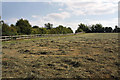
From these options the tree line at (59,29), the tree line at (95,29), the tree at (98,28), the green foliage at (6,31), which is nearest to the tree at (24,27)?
the tree line at (59,29)

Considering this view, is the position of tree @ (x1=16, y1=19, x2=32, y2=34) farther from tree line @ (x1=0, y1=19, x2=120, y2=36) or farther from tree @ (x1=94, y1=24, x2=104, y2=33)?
tree @ (x1=94, y1=24, x2=104, y2=33)

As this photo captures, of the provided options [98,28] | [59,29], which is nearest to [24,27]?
[59,29]

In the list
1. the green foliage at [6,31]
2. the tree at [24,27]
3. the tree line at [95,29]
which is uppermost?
the tree line at [95,29]

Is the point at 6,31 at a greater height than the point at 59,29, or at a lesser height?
lesser

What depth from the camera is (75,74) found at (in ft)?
24.5

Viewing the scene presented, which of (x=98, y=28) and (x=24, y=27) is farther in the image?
(x=98, y=28)

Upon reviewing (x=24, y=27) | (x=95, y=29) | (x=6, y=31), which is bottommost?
(x=6, y=31)

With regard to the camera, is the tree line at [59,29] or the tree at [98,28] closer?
the tree line at [59,29]

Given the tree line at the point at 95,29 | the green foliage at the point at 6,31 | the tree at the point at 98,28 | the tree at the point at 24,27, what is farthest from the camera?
the tree at the point at 98,28

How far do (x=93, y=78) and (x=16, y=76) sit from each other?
4.89 metres

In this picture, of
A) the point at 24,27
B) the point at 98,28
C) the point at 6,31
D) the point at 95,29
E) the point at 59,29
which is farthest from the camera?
the point at 95,29

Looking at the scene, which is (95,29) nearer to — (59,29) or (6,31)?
(59,29)

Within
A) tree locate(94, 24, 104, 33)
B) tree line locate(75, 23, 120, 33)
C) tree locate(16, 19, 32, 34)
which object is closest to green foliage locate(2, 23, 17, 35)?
tree locate(16, 19, 32, 34)

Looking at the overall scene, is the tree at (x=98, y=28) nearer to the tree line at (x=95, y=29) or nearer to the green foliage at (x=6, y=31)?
the tree line at (x=95, y=29)
